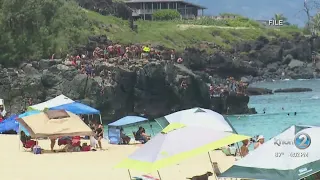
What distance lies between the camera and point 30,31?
5694 cm

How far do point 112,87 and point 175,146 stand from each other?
112 feet

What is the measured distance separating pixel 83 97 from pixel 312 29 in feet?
361

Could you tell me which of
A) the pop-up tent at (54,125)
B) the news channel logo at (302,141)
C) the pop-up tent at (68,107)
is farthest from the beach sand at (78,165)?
the news channel logo at (302,141)

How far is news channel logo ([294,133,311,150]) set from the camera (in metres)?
11.9

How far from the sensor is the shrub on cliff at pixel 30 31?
55.3 m

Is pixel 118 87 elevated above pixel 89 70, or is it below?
below

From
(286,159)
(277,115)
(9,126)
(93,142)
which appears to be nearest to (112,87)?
(277,115)

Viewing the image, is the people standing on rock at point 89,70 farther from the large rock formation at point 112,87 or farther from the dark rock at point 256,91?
the dark rock at point 256,91

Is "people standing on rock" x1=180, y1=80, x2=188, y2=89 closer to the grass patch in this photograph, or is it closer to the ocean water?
the ocean water

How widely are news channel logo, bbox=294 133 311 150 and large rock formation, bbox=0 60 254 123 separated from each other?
34.9m

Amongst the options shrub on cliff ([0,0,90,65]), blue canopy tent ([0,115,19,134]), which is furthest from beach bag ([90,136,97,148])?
shrub on cliff ([0,0,90,65])

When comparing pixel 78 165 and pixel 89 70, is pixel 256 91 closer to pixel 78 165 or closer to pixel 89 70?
pixel 89 70

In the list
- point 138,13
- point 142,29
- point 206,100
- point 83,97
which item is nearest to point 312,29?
point 138,13

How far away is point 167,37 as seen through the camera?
114 metres
